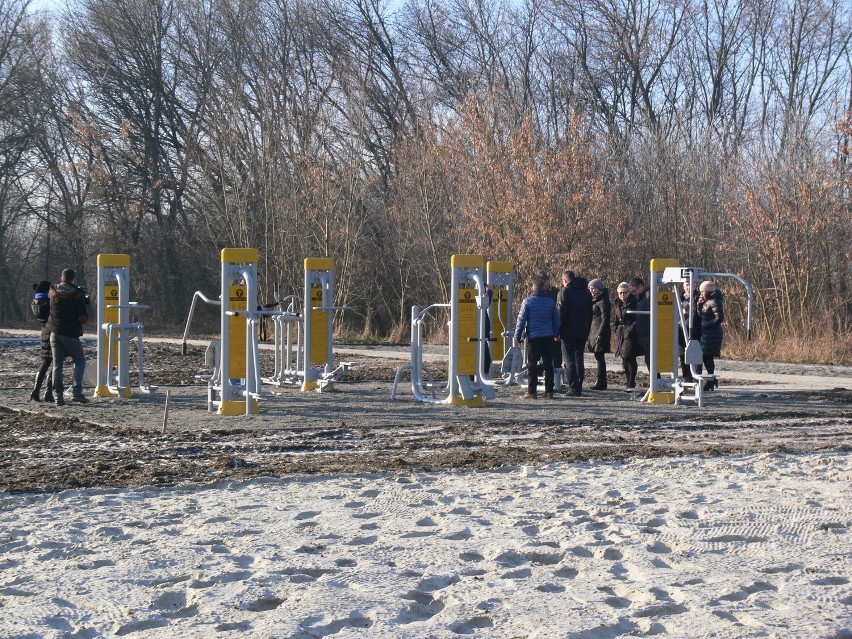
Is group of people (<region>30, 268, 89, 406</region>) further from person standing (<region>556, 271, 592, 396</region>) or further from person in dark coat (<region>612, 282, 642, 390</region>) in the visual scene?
A: person in dark coat (<region>612, 282, 642, 390</region>)

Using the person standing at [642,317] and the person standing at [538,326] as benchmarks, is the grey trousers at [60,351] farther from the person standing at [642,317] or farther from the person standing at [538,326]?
the person standing at [642,317]

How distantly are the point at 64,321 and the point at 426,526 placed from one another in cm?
929

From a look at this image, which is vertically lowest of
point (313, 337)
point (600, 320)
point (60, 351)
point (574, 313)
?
point (60, 351)

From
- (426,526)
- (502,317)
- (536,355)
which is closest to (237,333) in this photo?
(536,355)

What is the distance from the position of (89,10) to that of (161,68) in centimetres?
406

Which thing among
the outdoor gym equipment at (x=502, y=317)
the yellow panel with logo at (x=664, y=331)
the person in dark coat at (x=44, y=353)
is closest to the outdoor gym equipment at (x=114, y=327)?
A: the person in dark coat at (x=44, y=353)

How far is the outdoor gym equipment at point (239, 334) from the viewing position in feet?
45.5

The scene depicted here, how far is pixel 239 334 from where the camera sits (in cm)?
1416

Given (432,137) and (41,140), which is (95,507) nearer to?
(432,137)

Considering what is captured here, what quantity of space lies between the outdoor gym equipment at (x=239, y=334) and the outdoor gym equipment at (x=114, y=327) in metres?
2.40

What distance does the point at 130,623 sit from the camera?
5094 mm

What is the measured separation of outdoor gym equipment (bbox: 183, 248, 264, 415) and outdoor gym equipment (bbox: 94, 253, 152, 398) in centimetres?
240

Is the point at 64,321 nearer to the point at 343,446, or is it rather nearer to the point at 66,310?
the point at 66,310

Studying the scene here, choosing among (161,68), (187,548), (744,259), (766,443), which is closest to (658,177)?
(744,259)
